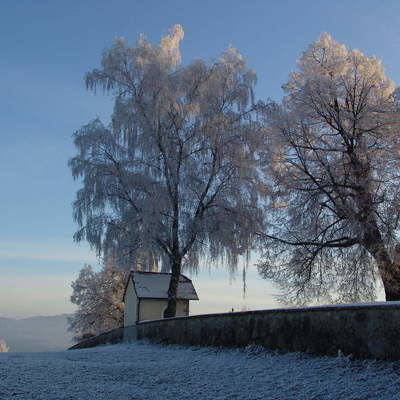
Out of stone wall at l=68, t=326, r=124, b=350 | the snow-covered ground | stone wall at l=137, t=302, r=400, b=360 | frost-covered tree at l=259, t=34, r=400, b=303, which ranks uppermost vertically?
frost-covered tree at l=259, t=34, r=400, b=303

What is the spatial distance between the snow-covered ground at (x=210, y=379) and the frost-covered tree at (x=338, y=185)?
9110mm

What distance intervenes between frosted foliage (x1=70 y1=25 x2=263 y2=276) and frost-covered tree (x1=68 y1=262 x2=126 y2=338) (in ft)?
60.2

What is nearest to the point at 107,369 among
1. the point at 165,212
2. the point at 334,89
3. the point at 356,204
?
the point at 165,212

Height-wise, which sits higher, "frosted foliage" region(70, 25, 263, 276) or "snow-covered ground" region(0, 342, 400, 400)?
"frosted foliage" region(70, 25, 263, 276)

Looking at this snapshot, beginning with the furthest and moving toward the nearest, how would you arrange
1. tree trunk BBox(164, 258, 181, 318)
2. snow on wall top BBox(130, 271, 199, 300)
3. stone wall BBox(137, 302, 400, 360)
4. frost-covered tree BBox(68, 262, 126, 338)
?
frost-covered tree BBox(68, 262, 126, 338), snow on wall top BBox(130, 271, 199, 300), tree trunk BBox(164, 258, 181, 318), stone wall BBox(137, 302, 400, 360)

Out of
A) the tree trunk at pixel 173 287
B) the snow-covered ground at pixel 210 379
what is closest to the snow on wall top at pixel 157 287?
the tree trunk at pixel 173 287

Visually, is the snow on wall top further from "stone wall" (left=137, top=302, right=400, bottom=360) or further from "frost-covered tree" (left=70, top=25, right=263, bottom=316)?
"stone wall" (left=137, top=302, right=400, bottom=360)

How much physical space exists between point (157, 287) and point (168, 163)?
11563 millimetres

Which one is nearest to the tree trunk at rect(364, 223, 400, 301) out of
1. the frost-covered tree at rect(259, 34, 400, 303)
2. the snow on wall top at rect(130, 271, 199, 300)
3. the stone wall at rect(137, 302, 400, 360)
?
the frost-covered tree at rect(259, 34, 400, 303)

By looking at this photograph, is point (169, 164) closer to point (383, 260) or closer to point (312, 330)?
point (383, 260)

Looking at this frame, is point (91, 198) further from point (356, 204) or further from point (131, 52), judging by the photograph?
point (356, 204)

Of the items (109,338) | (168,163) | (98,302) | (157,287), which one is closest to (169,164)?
(168,163)

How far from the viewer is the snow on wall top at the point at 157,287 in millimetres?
28516

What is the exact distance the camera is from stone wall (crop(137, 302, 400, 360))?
26.4ft
